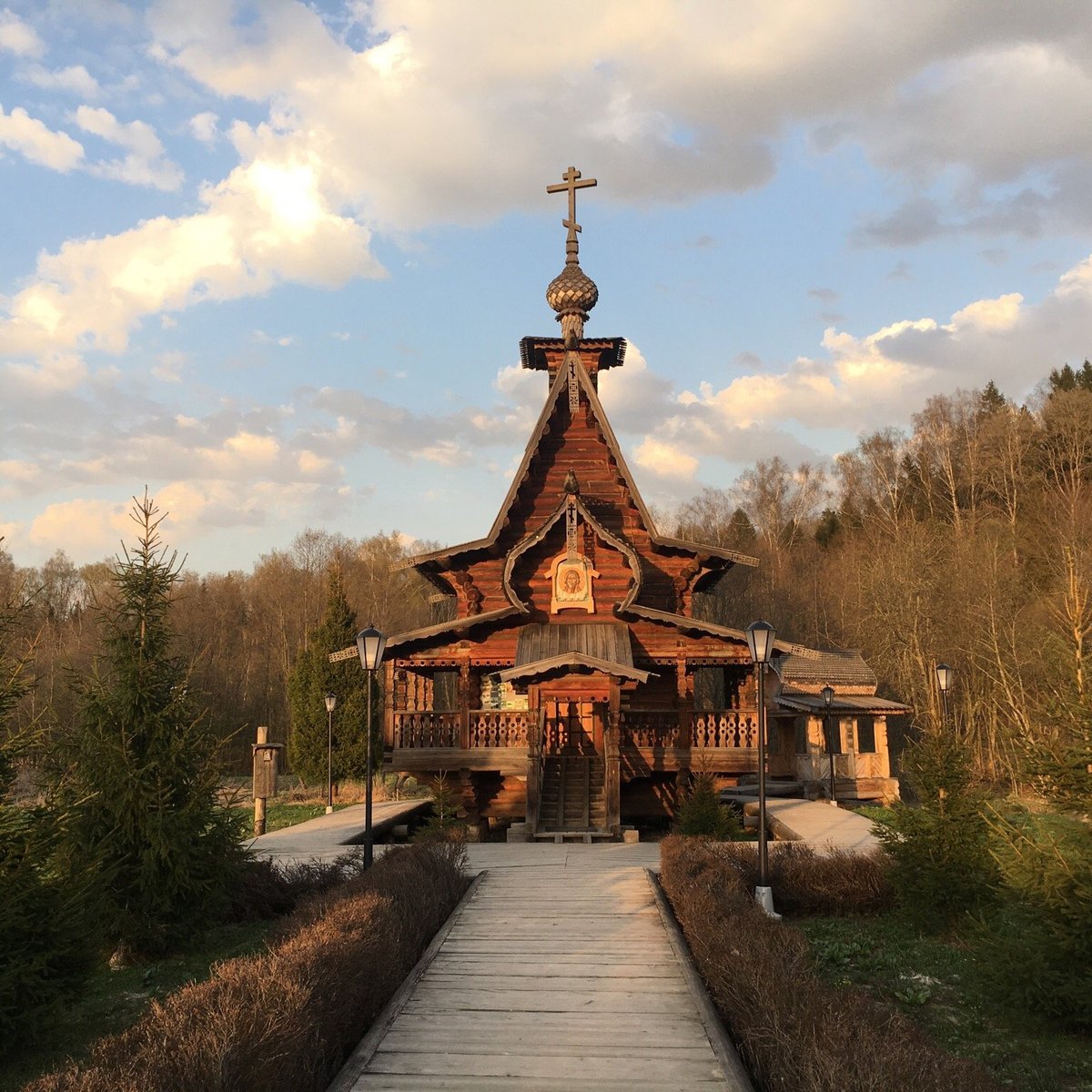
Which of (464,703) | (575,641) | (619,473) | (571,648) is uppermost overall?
(619,473)

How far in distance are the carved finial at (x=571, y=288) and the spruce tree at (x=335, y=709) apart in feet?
52.0

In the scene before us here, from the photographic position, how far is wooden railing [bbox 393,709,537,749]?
1984 centimetres

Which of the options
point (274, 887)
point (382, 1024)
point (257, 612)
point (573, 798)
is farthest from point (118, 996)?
point (257, 612)

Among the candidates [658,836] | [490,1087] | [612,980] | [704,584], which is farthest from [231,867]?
[704,584]

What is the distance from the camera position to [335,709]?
35031mm

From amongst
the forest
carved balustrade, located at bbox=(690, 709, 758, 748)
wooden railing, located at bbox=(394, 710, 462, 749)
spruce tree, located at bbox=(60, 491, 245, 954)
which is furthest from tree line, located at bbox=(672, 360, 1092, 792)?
spruce tree, located at bbox=(60, 491, 245, 954)

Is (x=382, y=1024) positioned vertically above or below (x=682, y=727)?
below

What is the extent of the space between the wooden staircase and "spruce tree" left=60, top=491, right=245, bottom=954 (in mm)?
8312

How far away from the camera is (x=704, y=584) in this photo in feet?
79.4

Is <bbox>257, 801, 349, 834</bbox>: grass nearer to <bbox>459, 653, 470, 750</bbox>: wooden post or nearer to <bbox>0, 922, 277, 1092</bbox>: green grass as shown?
<bbox>459, 653, 470, 750</bbox>: wooden post

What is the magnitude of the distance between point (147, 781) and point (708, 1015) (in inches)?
244

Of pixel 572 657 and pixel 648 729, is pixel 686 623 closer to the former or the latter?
pixel 648 729

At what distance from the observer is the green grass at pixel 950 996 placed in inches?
262

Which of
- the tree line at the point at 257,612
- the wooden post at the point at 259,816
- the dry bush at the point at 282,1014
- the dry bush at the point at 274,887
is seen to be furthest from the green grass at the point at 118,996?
the tree line at the point at 257,612
